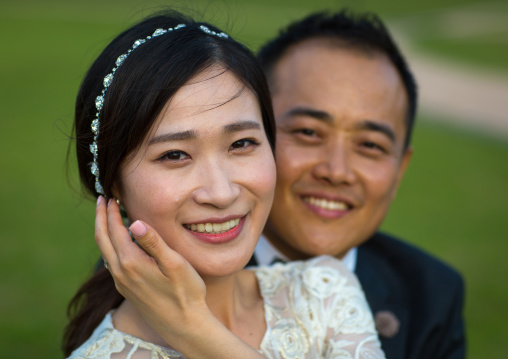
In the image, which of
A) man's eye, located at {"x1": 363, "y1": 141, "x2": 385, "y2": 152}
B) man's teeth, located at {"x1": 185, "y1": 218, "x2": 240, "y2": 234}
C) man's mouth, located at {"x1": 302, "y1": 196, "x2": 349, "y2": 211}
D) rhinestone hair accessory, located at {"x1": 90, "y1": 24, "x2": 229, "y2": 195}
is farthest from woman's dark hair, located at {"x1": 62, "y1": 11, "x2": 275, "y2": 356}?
man's eye, located at {"x1": 363, "y1": 141, "x2": 385, "y2": 152}

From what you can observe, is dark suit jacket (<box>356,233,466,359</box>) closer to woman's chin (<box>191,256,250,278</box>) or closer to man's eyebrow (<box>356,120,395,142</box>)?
man's eyebrow (<box>356,120,395,142</box>)

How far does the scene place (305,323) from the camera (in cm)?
289

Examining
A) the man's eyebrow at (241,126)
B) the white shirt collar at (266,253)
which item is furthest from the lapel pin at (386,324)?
the man's eyebrow at (241,126)

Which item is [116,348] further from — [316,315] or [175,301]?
[316,315]

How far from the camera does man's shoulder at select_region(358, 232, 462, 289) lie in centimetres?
410

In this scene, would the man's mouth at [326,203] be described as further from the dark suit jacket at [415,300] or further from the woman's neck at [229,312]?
the woman's neck at [229,312]

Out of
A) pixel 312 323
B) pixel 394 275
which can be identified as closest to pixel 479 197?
pixel 394 275

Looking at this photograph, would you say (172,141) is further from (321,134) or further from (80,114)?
(321,134)

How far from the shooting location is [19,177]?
987cm

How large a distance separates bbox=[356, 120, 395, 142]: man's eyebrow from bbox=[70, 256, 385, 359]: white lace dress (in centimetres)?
87

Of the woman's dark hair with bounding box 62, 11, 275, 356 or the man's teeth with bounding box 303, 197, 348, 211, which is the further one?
the man's teeth with bounding box 303, 197, 348, 211

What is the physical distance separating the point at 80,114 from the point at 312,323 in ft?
4.79

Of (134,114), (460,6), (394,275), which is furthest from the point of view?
(460,6)

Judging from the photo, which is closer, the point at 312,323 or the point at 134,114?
the point at 134,114
